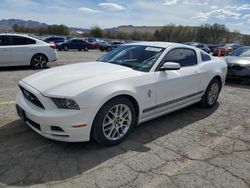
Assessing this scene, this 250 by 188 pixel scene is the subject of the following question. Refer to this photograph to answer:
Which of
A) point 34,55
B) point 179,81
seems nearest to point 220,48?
point 34,55

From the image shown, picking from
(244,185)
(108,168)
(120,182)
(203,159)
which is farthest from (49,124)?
(244,185)

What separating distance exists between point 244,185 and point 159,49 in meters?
2.59

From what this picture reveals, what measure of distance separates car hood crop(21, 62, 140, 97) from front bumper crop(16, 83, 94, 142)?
0.19 metres

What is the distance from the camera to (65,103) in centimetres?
309

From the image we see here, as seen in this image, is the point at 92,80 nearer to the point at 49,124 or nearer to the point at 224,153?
the point at 49,124

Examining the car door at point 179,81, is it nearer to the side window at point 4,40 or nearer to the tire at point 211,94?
the tire at point 211,94

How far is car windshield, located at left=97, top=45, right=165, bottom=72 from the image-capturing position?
4.07 meters

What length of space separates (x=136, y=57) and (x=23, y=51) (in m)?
6.98

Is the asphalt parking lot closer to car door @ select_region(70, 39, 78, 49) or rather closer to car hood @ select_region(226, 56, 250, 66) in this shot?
car hood @ select_region(226, 56, 250, 66)

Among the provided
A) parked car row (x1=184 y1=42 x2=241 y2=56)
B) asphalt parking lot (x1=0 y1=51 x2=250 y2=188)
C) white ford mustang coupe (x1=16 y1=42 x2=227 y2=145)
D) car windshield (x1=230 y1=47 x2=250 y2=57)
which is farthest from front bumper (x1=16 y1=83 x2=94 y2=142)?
parked car row (x1=184 y1=42 x2=241 y2=56)

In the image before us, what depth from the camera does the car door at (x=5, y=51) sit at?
9.30 m

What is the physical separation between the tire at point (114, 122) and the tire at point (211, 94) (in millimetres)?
2288

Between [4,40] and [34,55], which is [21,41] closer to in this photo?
[4,40]

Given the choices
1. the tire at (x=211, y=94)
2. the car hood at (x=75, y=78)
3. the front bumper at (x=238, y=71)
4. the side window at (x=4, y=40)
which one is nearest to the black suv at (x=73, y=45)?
the side window at (x=4, y=40)
